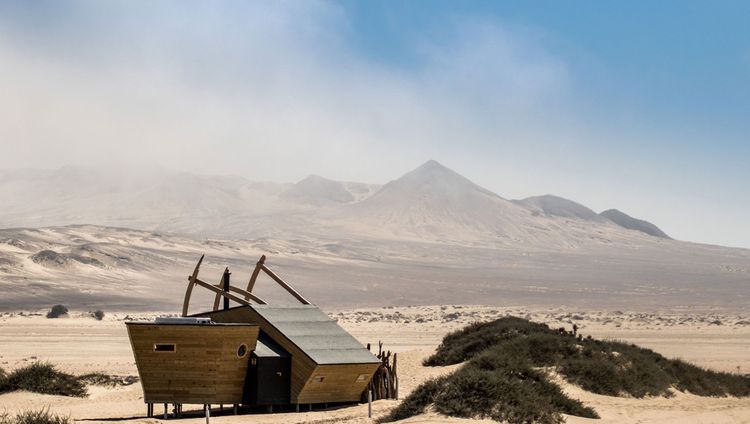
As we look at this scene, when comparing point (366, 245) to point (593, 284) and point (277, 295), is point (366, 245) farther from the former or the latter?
point (277, 295)

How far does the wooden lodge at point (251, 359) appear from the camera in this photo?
2144 cm

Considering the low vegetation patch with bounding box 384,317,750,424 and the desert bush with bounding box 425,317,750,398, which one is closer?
the low vegetation patch with bounding box 384,317,750,424

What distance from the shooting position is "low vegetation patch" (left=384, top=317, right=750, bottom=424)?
754 inches

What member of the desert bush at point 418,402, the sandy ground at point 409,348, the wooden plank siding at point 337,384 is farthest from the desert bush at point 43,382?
the desert bush at point 418,402

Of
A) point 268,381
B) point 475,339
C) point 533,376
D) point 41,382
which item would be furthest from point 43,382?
point 475,339

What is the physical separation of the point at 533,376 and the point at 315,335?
5443 millimetres

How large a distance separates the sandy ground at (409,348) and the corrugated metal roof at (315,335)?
1.27 metres

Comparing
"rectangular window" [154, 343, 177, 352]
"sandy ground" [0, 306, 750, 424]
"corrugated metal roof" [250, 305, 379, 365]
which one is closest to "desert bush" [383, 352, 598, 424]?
"sandy ground" [0, 306, 750, 424]

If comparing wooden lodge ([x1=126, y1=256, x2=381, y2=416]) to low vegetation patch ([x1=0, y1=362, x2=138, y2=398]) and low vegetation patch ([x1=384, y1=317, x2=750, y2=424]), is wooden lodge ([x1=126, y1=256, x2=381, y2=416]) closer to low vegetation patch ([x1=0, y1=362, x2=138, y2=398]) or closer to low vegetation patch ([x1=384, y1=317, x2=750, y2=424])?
low vegetation patch ([x1=384, y1=317, x2=750, y2=424])

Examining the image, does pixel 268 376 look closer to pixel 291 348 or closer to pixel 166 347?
pixel 291 348

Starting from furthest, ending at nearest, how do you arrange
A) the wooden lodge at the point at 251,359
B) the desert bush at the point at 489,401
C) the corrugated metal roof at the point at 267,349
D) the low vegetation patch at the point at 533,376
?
the corrugated metal roof at the point at 267,349 < the wooden lodge at the point at 251,359 < the low vegetation patch at the point at 533,376 < the desert bush at the point at 489,401

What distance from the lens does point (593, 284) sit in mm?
133750

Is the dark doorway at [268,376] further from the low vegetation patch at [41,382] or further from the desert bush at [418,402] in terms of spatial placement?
the low vegetation patch at [41,382]

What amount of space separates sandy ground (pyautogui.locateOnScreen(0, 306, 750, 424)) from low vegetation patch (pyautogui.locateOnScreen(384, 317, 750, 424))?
0.74 meters
